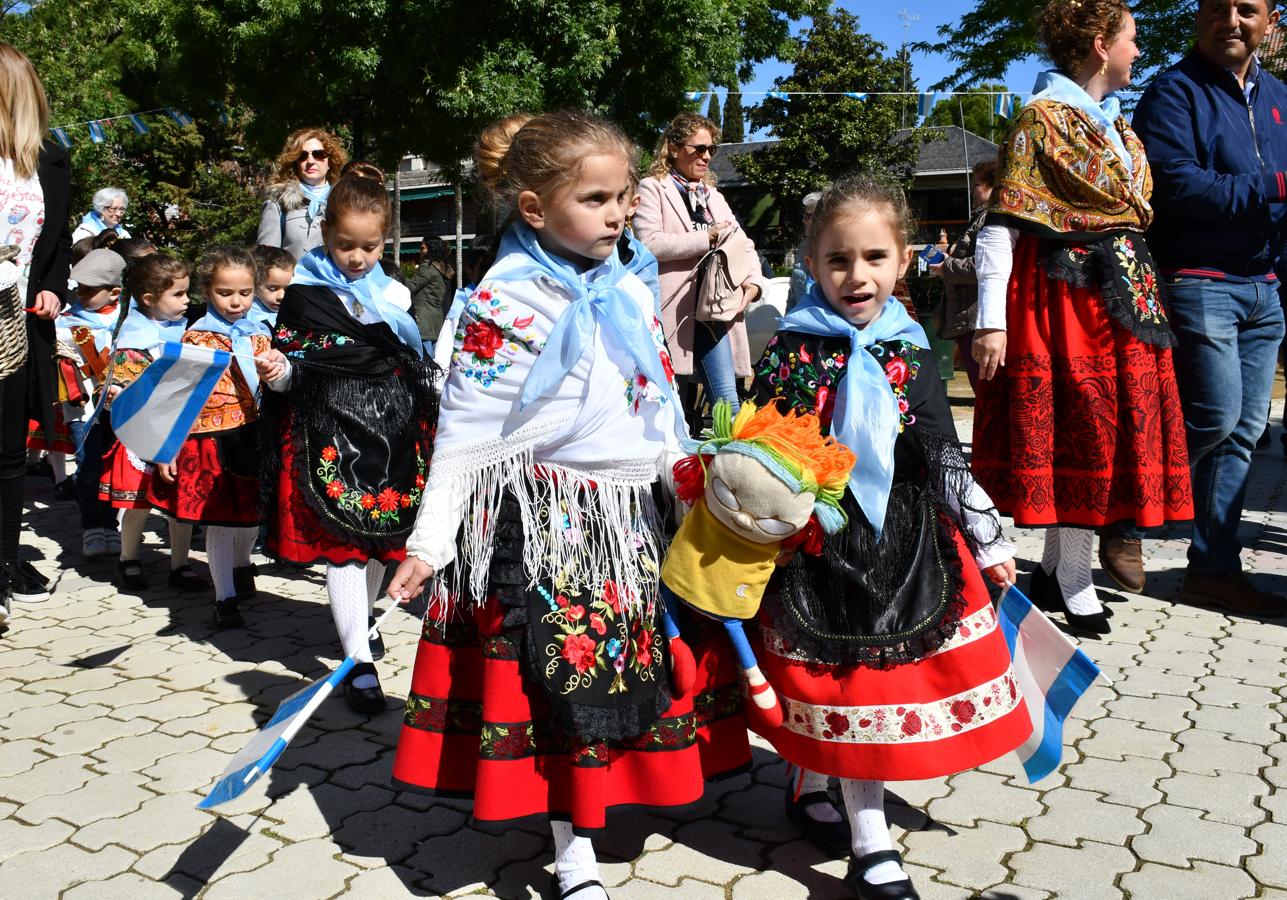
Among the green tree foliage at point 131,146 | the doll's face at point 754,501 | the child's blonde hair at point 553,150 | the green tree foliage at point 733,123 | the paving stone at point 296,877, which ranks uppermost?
the green tree foliage at point 733,123

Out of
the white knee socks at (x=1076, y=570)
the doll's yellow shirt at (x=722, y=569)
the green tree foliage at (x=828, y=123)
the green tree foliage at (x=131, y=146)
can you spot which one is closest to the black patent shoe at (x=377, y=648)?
the doll's yellow shirt at (x=722, y=569)

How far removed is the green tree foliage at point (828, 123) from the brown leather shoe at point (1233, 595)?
97.4 feet

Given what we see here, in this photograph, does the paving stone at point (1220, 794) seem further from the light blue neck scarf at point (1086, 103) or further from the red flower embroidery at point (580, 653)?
the light blue neck scarf at point (1086, 103)

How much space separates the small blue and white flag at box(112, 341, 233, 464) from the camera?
425 cm

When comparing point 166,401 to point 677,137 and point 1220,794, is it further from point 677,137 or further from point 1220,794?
point 1220,794

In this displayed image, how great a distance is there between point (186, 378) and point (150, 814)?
5.70 ft

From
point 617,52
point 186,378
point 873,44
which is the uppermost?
point 873,44

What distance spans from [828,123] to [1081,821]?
107 ft

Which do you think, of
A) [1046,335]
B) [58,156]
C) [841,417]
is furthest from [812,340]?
[58,156]

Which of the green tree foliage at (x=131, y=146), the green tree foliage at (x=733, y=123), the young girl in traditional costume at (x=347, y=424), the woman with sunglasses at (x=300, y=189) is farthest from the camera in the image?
the green tree foliage at (x=733, y=123)

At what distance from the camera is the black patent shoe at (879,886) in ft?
8.22

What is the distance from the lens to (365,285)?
4.07 m

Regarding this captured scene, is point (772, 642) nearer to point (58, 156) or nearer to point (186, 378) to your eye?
point (186, 378)

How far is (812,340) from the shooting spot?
2729mm
